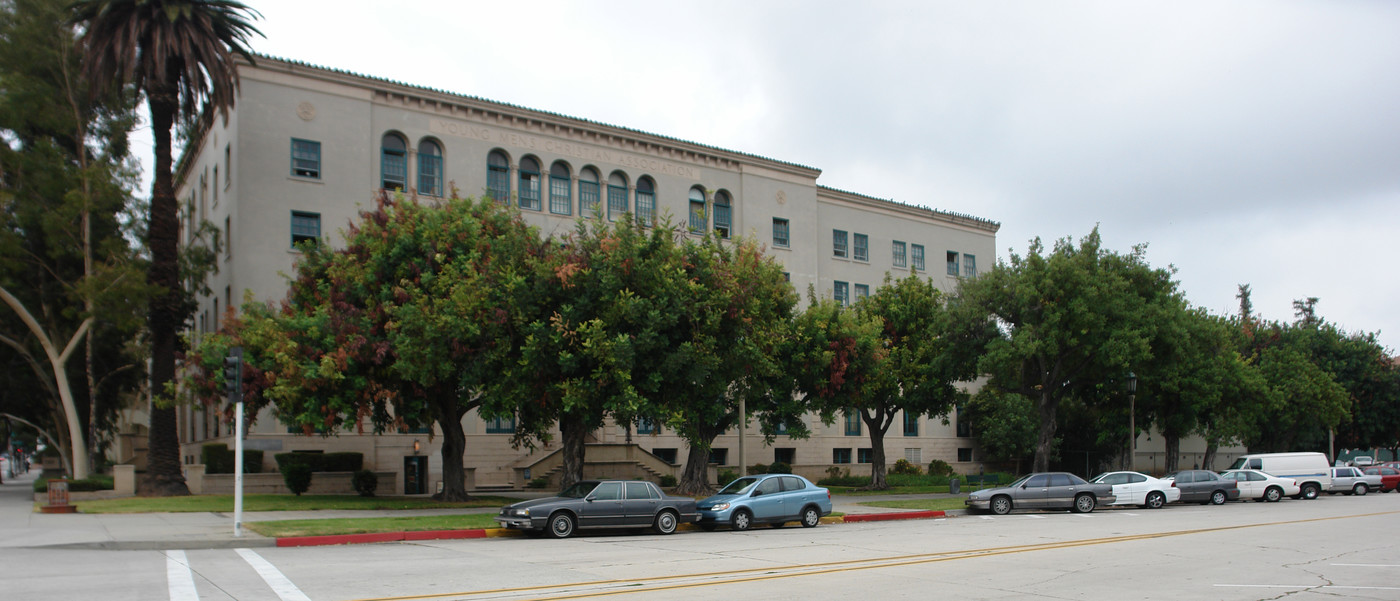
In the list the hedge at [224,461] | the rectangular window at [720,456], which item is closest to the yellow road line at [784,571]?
the hedge at [224,461]

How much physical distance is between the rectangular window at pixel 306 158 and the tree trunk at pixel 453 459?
13.8m

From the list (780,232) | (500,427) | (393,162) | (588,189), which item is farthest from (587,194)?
(780,232)

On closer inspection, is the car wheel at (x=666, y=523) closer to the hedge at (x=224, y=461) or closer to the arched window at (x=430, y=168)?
the hedge at (x=224, y=461)

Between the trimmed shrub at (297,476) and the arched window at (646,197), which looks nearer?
the trimmed shrub at (297,476)

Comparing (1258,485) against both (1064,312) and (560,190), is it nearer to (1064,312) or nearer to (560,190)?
(1064,312)

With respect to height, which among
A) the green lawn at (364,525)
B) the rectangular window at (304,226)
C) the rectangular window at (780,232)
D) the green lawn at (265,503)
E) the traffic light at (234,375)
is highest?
the rectangular window at (780,232)

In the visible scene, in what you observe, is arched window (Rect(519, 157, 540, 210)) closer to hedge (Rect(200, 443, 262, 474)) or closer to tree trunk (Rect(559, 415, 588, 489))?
hedge (Rect(200, 443, 262, 474))

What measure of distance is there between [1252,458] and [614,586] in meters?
36.8

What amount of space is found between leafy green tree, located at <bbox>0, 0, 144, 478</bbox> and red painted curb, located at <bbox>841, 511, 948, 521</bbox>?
25858 mm

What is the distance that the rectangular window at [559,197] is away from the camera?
146 ft

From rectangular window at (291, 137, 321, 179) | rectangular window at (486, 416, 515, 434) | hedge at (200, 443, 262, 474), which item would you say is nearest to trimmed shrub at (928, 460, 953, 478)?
rectangular window at (486, 416, 515, 434)

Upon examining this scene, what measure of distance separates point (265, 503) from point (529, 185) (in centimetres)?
1980

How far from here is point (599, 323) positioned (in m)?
23.7

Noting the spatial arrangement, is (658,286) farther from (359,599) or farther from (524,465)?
(524,465)
